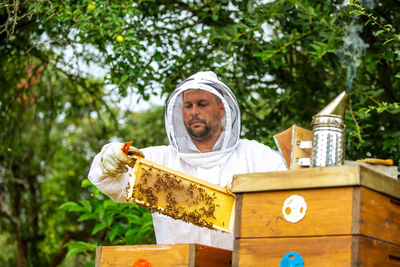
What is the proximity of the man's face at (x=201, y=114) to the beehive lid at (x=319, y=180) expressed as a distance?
1170mm

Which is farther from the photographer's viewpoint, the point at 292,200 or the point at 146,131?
the point at 146,131

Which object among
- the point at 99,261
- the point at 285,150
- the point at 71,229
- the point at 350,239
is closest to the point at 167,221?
the point at 99,261

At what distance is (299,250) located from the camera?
181 cm

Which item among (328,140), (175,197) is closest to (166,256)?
(175,197)

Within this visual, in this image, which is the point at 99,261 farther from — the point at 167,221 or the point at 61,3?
the point at 61,3

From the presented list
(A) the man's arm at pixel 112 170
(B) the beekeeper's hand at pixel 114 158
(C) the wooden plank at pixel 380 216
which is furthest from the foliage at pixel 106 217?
(C) the wooden plank at pixel 380 216

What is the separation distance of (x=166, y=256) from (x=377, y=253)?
802 millimetres

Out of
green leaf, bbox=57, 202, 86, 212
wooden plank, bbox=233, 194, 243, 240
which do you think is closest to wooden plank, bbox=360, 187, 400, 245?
wooden plank, bbox=233, 194, 243, 240

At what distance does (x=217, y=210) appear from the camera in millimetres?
2303

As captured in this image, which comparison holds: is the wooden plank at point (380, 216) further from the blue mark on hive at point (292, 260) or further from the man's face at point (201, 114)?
the man's face at point (201, 114)

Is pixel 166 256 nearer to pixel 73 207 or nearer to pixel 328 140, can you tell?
pixel 328 140

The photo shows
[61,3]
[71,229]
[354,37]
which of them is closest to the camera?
[354,37]

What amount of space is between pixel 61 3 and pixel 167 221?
2257mm

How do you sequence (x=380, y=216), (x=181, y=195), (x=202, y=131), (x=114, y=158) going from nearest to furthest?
(x=380, y=216) → (x=181, y=195) → (x=114, y=158) → (x=202, y=131)
